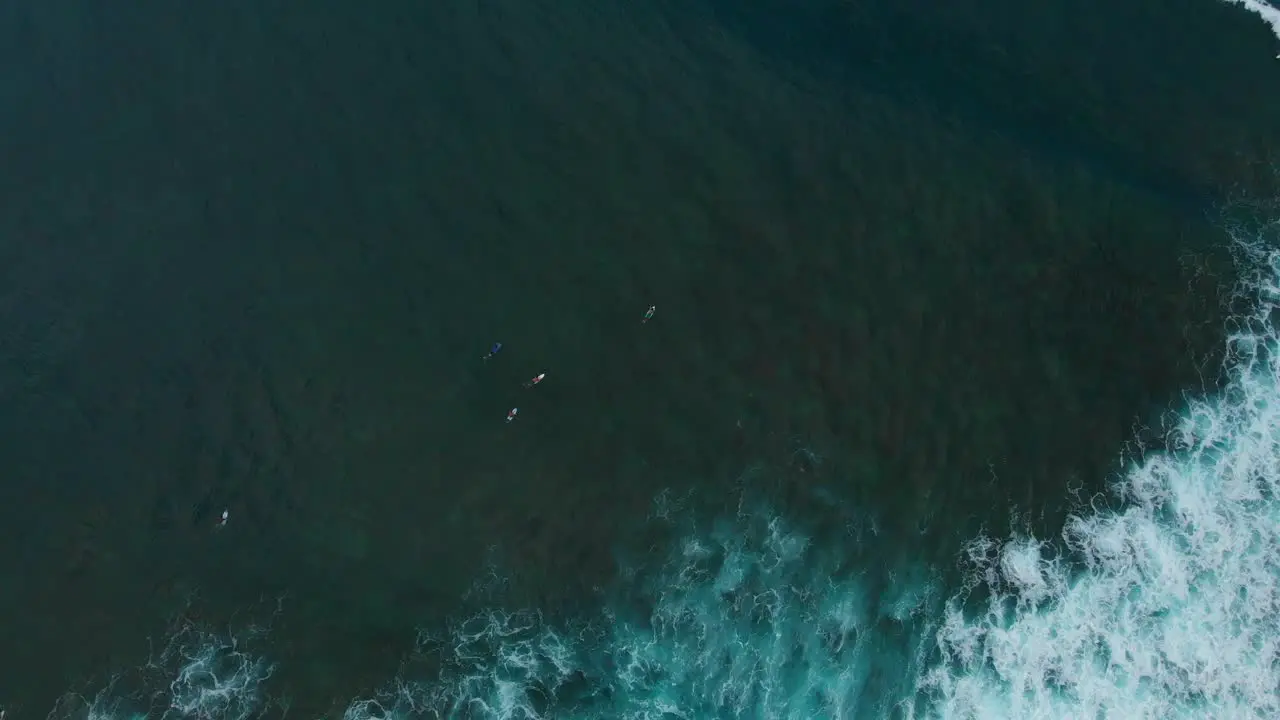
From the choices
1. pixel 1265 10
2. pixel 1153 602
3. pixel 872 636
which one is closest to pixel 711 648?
pixel 872 636

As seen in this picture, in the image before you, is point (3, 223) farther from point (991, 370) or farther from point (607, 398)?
point (991, 370)

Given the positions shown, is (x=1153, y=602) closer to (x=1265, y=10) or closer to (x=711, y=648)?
(x=711, y=648)

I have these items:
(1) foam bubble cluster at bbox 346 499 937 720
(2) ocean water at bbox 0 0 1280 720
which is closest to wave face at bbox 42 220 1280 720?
(1) foam bubble cluster at bbox 346 499 937 720

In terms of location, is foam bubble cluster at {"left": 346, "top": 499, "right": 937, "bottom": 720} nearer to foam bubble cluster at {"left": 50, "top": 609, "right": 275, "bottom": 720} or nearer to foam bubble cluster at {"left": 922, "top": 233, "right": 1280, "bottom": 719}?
foam bubble cluster at {"left": 922, "top": 233, "right": 1280, "bottom": 719}

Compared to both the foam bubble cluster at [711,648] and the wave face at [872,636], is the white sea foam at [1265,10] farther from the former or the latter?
the foam bubble cluster at [711,648]

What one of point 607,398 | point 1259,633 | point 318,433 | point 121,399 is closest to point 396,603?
point 318,433

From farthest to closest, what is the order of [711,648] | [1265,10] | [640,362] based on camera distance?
[1265,10]
[640,362]
[711,648]
